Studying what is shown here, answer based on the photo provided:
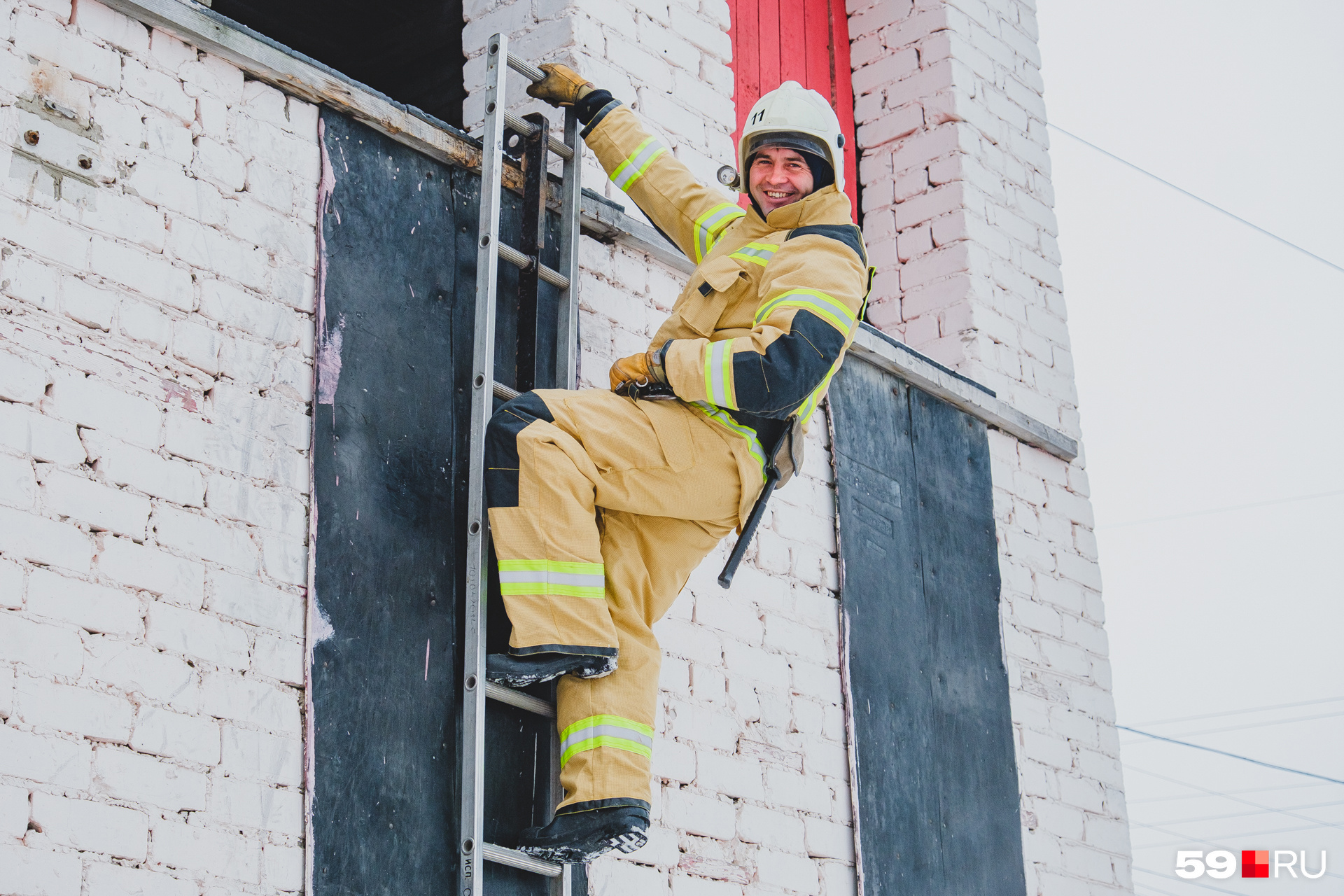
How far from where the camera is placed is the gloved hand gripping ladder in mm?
3891

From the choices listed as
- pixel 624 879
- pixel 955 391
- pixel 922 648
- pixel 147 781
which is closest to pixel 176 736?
pixel 147 781

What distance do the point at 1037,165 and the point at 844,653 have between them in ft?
9.60

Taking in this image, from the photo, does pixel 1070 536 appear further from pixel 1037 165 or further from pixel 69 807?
pixel 69 807

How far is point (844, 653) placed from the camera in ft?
17.6

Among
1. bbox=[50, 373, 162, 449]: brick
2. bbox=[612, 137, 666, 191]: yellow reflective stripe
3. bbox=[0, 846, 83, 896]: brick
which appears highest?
bbox=[612, 137, 666, 191]: yellow reflective stripe

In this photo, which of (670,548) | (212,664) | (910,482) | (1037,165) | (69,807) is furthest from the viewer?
(1037,165)

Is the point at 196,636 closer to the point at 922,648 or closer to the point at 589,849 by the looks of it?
the point at 589,849

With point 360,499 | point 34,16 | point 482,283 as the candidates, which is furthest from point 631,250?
point 34,16

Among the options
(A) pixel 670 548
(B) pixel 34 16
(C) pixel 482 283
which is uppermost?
(B) pixel 34 16

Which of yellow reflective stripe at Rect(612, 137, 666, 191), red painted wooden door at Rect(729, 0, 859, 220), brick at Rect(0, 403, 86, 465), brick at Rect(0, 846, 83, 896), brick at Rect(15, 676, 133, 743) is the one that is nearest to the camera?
brick at Rect(0, 846, 83, 896)

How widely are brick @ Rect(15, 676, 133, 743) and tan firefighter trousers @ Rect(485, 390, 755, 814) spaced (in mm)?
876

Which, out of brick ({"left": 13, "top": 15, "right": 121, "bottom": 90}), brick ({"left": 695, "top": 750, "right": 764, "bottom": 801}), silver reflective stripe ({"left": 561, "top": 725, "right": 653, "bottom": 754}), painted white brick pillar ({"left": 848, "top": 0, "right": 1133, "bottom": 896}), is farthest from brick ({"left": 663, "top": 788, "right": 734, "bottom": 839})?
brick ({"left": 13, "top": 15, "right": 121, "bottom": 90})

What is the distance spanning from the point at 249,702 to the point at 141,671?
10.6 inches

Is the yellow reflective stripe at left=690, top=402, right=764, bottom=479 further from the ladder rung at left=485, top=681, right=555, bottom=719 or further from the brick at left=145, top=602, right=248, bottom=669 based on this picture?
the brick at left=145, top=602, right=248, bottom=669
